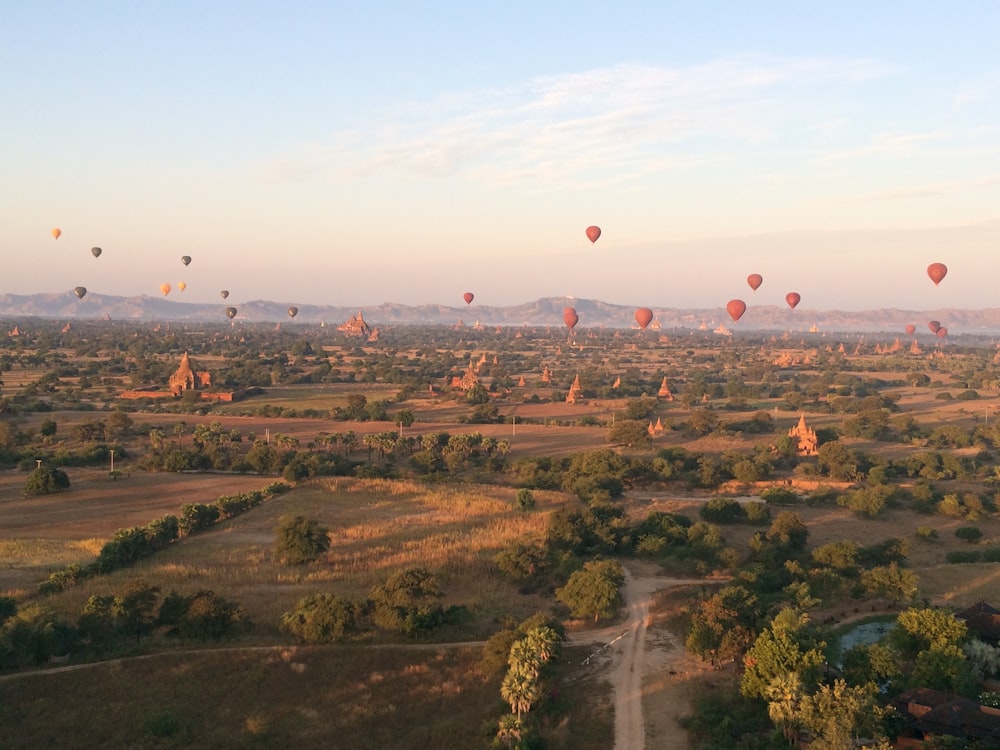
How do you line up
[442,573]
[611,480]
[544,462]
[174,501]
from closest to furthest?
[442,573]
[174,501]
[611,480]
[544,462]

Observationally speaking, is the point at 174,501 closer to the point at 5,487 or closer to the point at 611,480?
the point at 5,487

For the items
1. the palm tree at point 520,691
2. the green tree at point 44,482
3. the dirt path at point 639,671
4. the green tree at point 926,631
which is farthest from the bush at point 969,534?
the green tree at point 44,482

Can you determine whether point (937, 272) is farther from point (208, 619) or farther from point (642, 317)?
point (208, 619)

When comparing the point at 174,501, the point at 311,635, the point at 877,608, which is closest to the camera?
the point at 311,635

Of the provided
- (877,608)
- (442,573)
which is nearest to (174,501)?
(442,573)

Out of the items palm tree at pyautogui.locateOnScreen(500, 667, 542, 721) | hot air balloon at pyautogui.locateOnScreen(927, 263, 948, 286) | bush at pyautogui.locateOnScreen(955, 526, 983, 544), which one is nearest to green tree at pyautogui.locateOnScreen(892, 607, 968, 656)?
palm tree at pyautogui.locateOnScreen(500, 667, 542, 721)

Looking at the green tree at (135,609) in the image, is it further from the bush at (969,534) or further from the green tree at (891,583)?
the bush at (969,534)

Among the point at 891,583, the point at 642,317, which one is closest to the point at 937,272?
the point at 642,317
